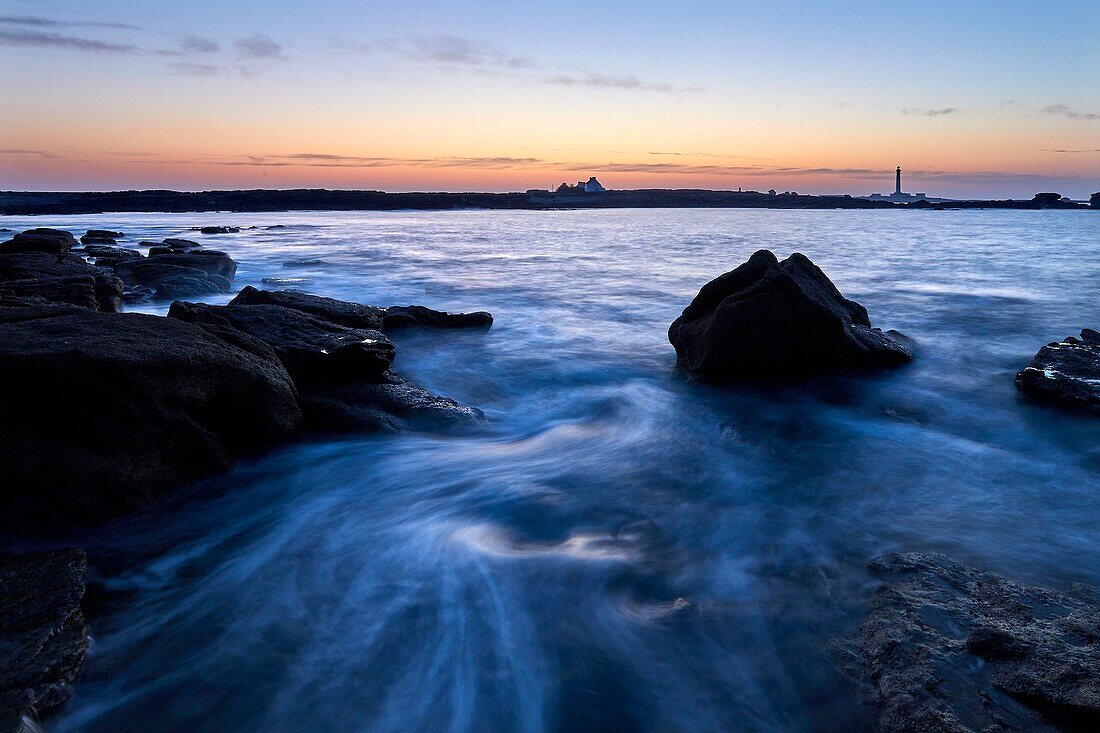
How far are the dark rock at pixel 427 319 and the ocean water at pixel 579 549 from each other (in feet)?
5.24

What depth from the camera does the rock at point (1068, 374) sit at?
606 cm

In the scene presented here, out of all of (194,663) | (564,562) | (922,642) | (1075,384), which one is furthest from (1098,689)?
(1075,384)

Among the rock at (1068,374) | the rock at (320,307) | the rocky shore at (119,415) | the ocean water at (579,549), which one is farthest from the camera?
the rock at (320,307)

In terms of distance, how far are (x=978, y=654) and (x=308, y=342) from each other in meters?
5.48

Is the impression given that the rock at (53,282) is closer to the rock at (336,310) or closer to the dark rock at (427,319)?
the rock at (336,310)

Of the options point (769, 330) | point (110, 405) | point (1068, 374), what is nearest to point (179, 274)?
point (110, 405)

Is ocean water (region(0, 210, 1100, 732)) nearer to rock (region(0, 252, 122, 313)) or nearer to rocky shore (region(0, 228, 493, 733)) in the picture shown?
rocky shore (region(0, 228, 493, 733))

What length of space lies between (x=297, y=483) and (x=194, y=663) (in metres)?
1.88

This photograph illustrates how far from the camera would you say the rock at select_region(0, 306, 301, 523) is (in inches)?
148

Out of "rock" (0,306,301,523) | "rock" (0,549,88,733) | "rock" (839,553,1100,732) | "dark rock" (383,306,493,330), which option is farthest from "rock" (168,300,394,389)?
"rock" (839,553,1100,732)

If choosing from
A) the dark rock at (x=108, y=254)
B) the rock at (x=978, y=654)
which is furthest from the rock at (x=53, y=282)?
the rock at (x=978, y=654)

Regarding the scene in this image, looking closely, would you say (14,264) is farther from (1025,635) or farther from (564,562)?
(1025,635)

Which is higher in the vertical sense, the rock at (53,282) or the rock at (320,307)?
the rock at (53,282)

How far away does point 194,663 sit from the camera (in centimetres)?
302
